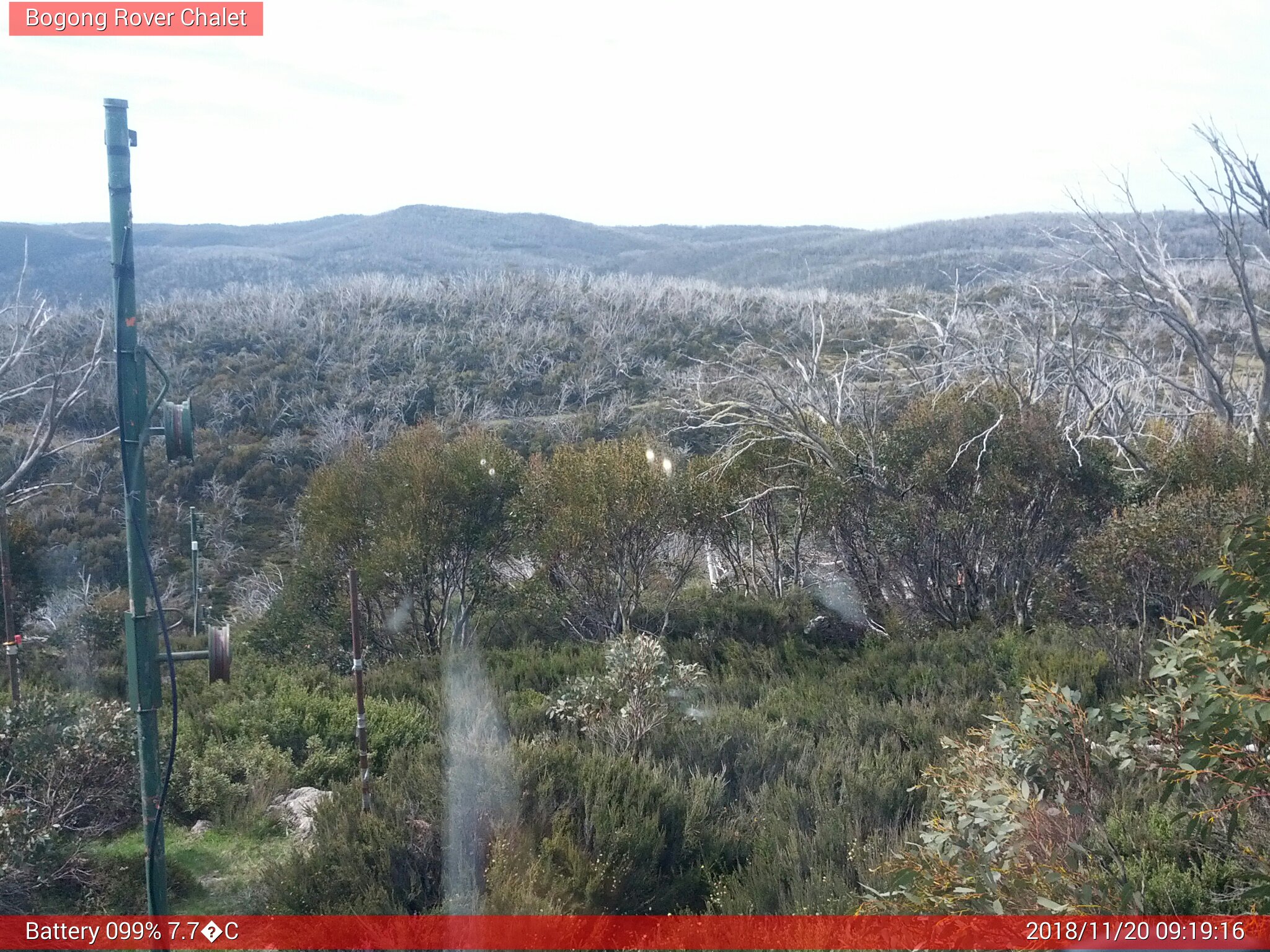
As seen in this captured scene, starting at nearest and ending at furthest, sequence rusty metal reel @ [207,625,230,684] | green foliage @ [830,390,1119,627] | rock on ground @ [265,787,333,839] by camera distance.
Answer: rusty metal reel @ [207,625,230,684]
rock on ground @ [265,787,333,839]
green foliage @ [830,390,1119,627]

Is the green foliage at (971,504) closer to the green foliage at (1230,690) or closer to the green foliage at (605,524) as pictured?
the green foliage at (605,524)

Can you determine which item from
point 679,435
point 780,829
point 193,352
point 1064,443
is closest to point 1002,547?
point 1064,443

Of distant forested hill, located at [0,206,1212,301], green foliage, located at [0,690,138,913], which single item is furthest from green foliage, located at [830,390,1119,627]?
→ distant forested hill, located at [0,206,1212,301]

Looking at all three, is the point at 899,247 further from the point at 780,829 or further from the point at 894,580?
the point at 780,829

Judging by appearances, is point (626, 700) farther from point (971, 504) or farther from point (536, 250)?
point (536, 250)

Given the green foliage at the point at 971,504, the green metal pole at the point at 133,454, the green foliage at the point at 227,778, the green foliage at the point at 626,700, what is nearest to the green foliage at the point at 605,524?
the green foliage at the point at 971,504

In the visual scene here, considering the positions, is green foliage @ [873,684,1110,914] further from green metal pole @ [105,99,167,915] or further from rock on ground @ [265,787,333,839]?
rock on ground @ [265,787,333,839]

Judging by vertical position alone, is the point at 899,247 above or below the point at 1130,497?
above
